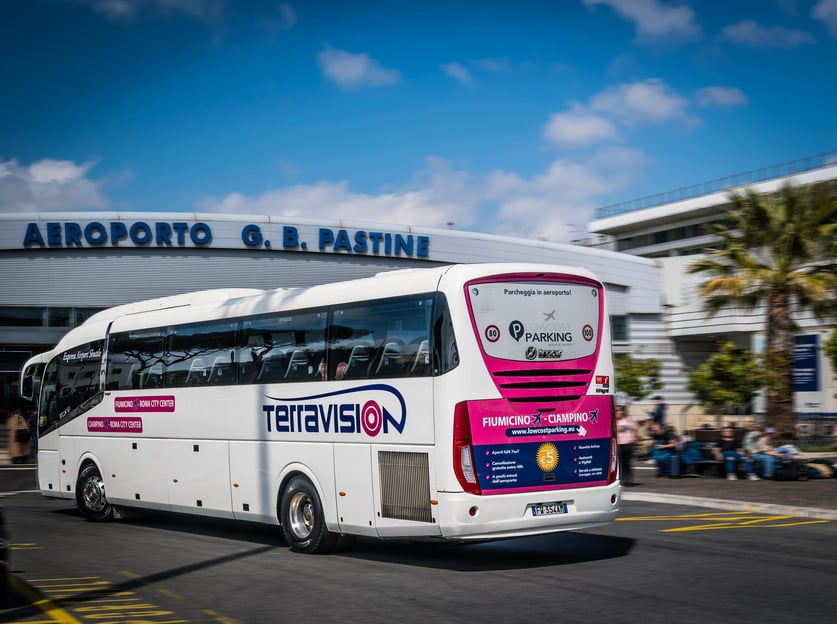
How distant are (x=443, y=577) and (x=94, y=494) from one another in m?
8.76

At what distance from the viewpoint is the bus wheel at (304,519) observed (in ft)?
39.2

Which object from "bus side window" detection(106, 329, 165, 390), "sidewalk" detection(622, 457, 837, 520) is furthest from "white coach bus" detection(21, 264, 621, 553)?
"sidewalk" detection(622, 457, 837, 520)

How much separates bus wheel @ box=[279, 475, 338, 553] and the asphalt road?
218 millimetres

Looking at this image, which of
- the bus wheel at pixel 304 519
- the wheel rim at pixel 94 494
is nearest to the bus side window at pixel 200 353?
the bus wheel at pixel 304 519

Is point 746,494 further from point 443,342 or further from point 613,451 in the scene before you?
point 443,342

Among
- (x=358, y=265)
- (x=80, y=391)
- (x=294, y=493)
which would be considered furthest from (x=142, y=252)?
(x=294, y=493)

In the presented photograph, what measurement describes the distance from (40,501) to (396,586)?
44.3 ft

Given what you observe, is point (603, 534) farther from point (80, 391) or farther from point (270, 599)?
point (80, 391)

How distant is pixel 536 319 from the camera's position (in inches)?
424

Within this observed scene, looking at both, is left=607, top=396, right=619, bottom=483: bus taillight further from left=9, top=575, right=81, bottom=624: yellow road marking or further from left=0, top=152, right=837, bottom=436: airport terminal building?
left=0, top=152, right=837, bottom=436: airport terminal building

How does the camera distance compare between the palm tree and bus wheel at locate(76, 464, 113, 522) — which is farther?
the palm tree

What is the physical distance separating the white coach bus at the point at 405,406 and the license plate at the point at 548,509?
0.01 meters

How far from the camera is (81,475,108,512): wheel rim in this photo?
54.8ft

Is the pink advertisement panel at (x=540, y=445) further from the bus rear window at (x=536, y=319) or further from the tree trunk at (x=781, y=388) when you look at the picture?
the tree trunk at (x=781, y=388)
